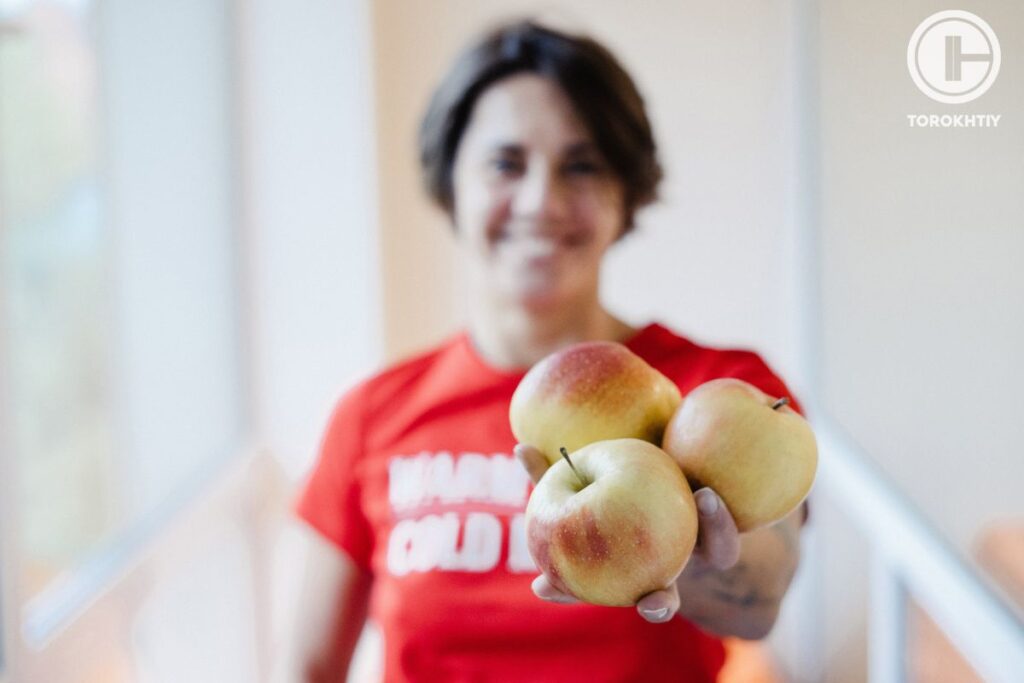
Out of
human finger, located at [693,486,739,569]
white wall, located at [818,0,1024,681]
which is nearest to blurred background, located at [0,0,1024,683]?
white wall, located at [818,0,1024,681]

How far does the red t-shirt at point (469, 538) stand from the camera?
0.45m

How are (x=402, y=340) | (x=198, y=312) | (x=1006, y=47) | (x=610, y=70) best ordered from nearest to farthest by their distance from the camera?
(x=1006, y=47), (x=610, y=70), (x=402, y=340), (x=198, y=312)

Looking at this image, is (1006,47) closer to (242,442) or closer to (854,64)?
(854,64)

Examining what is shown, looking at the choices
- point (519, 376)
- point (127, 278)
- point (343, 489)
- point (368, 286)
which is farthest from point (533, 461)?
point (127, 278)

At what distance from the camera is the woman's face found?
43 centimetres

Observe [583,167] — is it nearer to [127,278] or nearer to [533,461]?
[533,461]

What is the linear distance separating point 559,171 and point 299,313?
0.68m

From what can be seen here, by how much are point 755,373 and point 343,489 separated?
0.30m

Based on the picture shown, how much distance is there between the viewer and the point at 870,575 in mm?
516

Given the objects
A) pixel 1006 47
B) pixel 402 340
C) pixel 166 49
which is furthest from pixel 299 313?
pixel 1006 47

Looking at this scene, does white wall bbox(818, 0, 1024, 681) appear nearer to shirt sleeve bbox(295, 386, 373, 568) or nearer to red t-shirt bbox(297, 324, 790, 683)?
red t-shirt bbox(297, 324, 790, 683)

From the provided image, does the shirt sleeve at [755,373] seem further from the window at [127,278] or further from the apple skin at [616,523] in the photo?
the window at [127,278]

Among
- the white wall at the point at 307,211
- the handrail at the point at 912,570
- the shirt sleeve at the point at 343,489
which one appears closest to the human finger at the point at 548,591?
the handrail at the point at 912,570

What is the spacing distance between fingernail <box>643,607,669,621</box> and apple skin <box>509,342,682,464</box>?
2.2 inches
